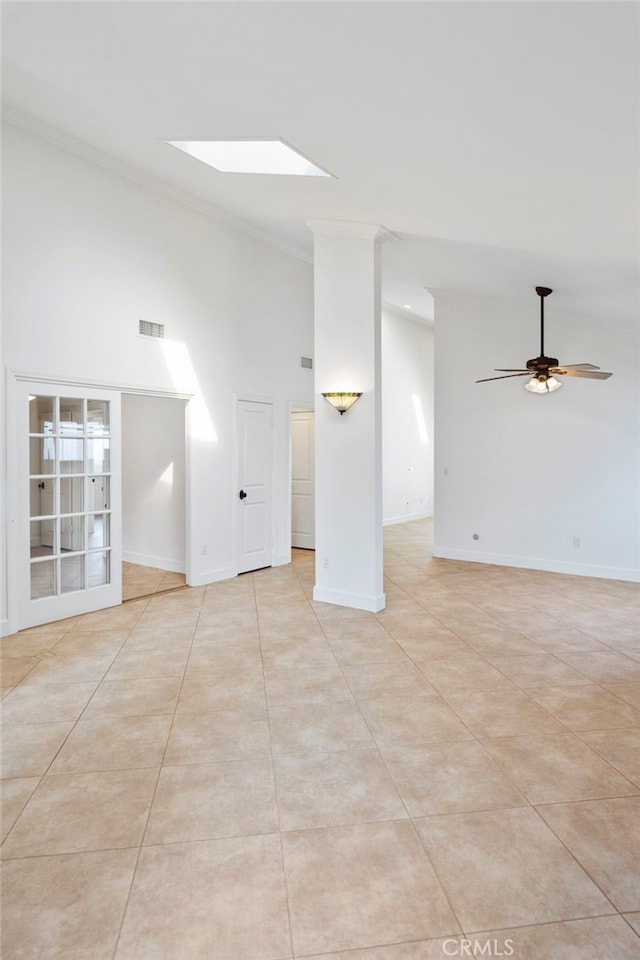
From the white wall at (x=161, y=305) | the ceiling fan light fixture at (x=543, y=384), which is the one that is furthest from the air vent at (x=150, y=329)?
the ceiling fan light fixture at (x=543, y=384)

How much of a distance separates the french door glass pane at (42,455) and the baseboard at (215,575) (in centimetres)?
196

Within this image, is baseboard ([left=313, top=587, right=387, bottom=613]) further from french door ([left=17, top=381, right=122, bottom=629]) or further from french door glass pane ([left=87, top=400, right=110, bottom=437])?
french door glass pane ([left=87, top=400, right=110, bottom=437])

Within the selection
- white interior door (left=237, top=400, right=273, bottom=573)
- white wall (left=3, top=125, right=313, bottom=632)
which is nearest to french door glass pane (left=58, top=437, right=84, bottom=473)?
white wall (left=3, top=125, right=313, bottom=632)

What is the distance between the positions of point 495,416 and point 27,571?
18.0 ft

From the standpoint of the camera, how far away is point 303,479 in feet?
26.6

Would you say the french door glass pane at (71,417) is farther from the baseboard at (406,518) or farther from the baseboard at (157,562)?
the baseboard at (406,518)

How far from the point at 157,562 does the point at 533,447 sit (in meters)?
4.83

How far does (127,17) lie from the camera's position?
2406 mm

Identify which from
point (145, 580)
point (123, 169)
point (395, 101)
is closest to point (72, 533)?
point (145, 580)

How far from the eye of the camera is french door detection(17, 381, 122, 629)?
435 centimetres

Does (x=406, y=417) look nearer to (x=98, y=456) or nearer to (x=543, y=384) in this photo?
(x=543, y=384)

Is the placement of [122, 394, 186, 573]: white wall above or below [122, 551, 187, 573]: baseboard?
above

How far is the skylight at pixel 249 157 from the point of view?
151 inches

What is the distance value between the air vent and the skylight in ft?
5.07
